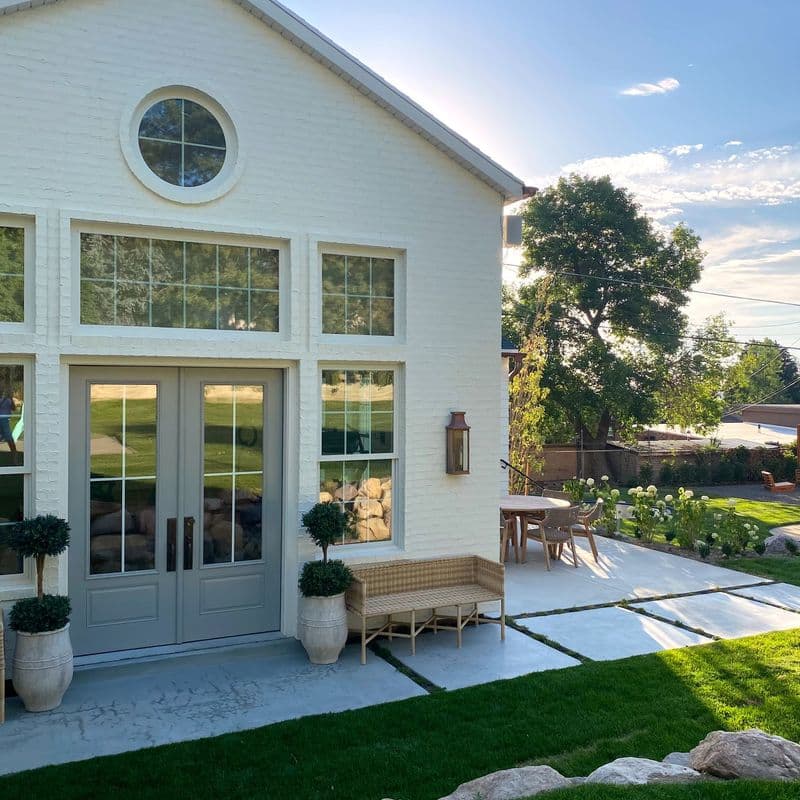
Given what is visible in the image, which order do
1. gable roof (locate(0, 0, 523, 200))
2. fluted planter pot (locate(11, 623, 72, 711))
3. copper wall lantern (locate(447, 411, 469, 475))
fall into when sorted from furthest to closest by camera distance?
copper wall lantern (locate(447, 411, 469, 475)) < gable roof (locate(0, 0, 523, 200)) < fluted planter pot (locate(11, 623, 72, 711))

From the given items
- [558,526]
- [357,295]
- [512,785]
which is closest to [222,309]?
[357,295]

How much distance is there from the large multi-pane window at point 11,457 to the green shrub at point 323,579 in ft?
7.66

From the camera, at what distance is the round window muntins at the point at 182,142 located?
639 centimetres

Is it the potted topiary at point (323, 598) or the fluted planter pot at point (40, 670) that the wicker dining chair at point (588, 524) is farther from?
the fluted planter pot at point (40, 670)

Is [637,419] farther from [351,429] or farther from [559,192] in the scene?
[351,429]

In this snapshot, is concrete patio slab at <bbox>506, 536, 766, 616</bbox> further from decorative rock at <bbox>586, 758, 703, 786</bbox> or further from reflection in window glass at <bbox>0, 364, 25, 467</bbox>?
reflection in window glass at <bbox>0, 364, 25, 467</bbox>

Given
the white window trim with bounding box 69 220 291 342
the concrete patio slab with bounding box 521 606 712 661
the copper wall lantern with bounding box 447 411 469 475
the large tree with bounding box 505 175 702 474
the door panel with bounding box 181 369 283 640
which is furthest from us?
the large tree with bounding box 505 175 702 474

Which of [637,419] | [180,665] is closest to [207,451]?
[180,665]

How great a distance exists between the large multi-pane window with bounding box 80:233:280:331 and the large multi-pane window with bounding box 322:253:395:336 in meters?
0.53

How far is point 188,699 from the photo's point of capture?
5723 mm

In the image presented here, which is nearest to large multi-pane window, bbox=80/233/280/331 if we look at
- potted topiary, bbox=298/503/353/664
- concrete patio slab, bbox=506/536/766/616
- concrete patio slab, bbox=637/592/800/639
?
potted topiary, bbox=298/503/353/664

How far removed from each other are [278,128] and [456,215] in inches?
78.0

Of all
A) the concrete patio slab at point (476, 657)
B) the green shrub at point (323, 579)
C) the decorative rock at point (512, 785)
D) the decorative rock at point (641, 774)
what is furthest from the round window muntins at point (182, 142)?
the decorative rock at point (641, 774)

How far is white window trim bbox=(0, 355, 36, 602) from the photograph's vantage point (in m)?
5.91
